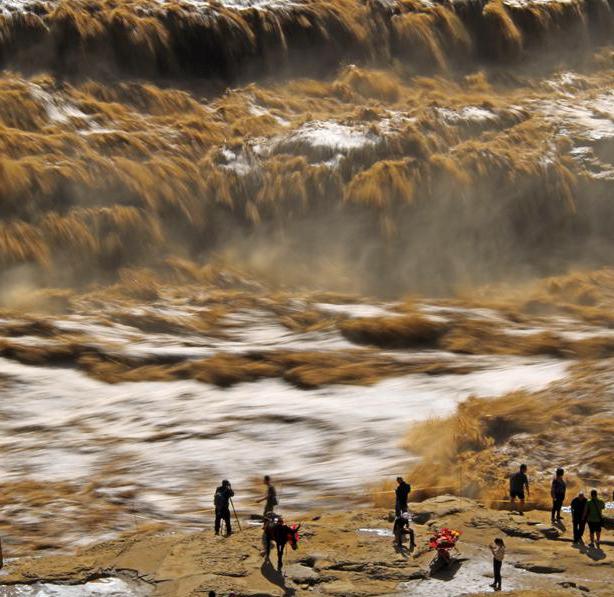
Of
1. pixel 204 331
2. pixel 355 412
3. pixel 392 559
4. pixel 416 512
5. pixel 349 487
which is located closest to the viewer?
pixel 392 559

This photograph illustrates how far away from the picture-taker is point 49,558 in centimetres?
1529

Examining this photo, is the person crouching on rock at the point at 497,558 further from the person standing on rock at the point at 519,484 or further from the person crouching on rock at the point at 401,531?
the person standing on rock at the point at 519,484

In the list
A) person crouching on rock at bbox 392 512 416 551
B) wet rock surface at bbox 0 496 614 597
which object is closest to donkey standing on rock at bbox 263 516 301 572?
wet rock surface at bbox 0 496 614 597

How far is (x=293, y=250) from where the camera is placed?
89.7 ft

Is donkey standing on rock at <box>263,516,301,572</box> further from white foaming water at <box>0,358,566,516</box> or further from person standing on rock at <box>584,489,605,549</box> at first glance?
person standing on rock at <box>584,489,605,549</box>

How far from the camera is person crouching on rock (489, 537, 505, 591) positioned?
13.5 metres

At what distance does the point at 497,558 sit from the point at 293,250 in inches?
572

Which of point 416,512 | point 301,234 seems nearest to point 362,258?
point 301,234

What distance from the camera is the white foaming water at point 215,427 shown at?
1809cm

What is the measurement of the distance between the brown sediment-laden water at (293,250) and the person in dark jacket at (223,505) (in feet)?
4.16

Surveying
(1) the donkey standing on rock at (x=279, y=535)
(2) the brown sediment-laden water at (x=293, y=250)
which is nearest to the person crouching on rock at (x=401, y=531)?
(1) the donkey standing on rock at (x=279, y=535)

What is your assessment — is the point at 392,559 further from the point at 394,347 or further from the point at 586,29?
the point at 586,29

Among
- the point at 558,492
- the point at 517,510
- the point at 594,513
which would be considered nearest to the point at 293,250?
the point at 517,510

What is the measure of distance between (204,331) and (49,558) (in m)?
8.57
